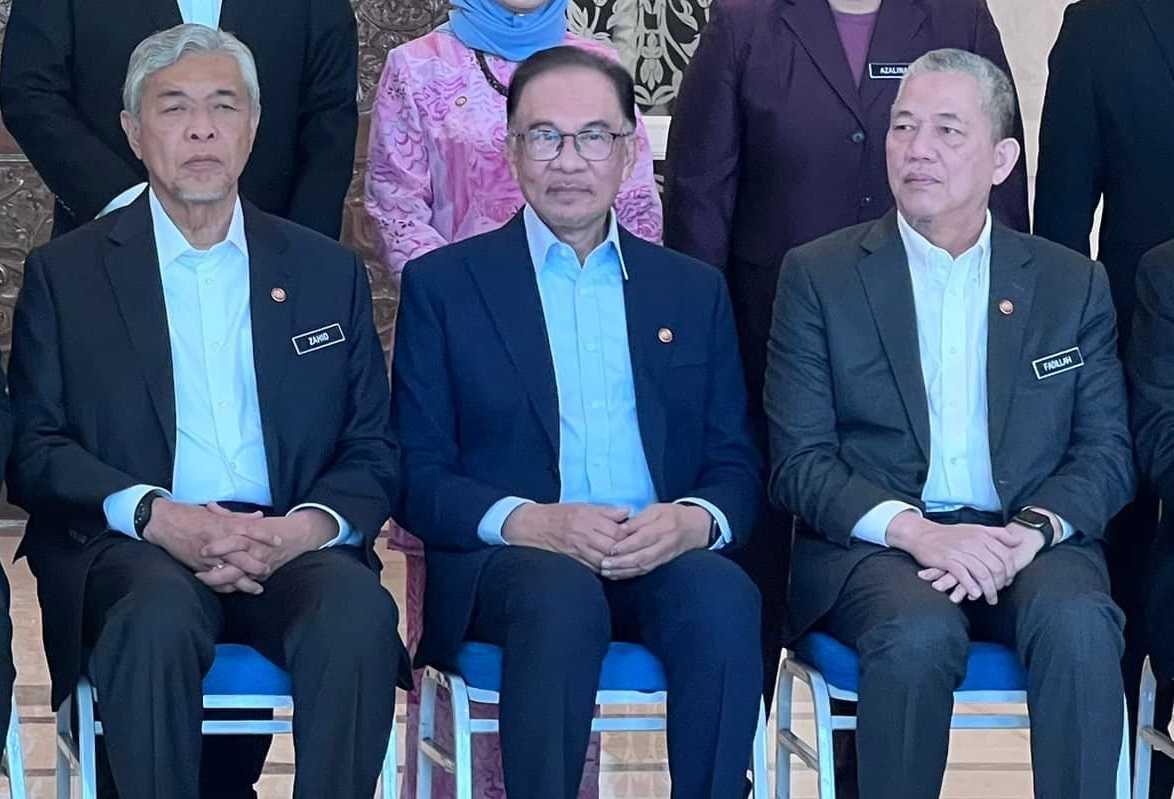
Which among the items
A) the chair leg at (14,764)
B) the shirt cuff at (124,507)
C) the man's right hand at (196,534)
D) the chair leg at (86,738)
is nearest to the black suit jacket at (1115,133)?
the man's right hand at (196,534)

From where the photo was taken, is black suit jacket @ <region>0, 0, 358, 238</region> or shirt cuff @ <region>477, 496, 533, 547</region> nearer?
shirt cuff @ <region>477, 496, 533, 547</region>

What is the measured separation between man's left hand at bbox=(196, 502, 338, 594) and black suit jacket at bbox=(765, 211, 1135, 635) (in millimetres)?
777

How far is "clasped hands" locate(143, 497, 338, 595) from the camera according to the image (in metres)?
3.21

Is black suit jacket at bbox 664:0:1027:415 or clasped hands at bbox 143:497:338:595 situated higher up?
black suit jacket at bbox 664:0:1027:415

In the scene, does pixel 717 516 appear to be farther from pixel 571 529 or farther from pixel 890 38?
pixel 890 38

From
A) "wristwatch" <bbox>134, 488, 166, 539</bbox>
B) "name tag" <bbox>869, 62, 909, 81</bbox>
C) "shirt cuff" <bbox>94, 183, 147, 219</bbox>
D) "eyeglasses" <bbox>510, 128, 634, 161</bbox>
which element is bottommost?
"wristwatch" <bbox>134, 488, 166, 539</bbox>

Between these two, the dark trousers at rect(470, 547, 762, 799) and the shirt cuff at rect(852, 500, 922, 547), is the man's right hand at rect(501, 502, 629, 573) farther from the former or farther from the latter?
the shirt cuff at rect(852, 500, 922, 547)

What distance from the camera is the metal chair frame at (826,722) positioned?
319 centimetres

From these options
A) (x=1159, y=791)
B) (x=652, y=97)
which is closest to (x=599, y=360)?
(x=1159, y=791)

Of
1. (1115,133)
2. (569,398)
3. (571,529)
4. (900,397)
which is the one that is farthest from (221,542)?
(1115,133)

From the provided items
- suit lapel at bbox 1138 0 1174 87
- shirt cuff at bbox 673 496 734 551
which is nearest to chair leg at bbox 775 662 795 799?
shirt cuff at bbox 673 496 734 551

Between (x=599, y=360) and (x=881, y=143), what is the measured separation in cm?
71

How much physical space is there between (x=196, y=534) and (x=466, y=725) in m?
0.51

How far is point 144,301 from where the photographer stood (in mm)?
3387
